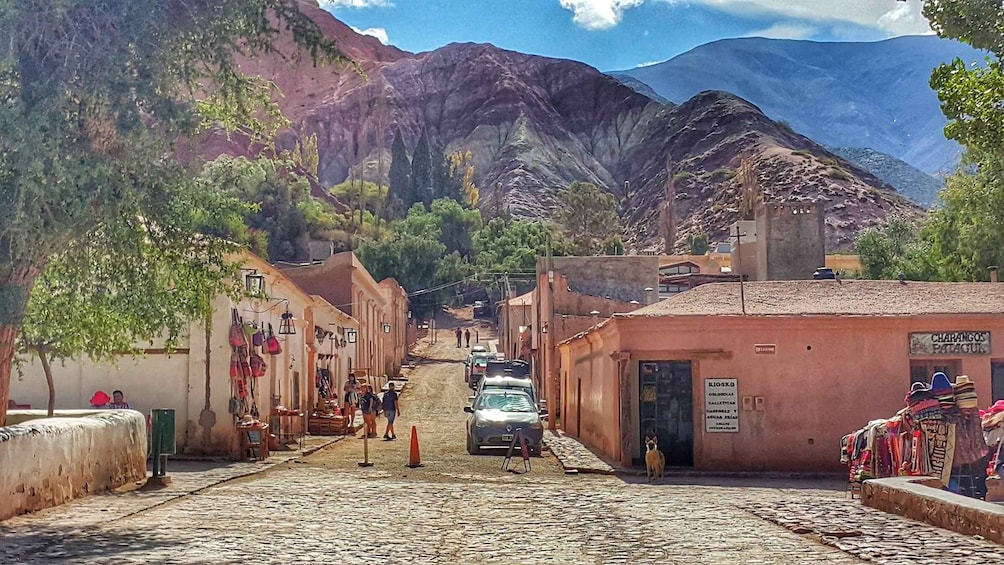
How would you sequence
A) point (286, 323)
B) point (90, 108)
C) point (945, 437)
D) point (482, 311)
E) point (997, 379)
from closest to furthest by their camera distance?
1. point (90, 108)
2. point (945, 437)
3. point (997, 379)
4. point (286, 323)
5. point (482, 311)

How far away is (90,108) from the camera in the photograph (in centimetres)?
1059

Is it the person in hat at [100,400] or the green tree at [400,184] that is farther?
the green tree at [400,184]

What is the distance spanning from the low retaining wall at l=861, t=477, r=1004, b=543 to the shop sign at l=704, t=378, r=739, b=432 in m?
6.60

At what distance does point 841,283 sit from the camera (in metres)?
24.6

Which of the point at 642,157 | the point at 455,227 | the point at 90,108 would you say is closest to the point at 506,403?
the point at 90,108

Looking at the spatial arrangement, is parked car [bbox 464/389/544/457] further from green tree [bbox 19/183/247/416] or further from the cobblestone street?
green tree [bbox 19/183/247/416]

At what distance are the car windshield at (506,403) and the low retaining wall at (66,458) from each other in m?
10.7

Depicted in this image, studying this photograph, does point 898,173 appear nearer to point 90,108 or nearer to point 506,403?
point 506,403

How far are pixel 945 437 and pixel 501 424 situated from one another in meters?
12.4

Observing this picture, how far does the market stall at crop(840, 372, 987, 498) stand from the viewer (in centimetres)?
1311

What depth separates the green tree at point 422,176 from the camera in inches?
4742

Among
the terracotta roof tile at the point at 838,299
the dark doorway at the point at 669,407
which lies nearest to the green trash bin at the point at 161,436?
the terracotta roof tile at the point at 838,299

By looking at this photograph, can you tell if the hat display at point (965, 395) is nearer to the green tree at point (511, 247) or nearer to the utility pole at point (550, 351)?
the utility pole at point (550, 351)

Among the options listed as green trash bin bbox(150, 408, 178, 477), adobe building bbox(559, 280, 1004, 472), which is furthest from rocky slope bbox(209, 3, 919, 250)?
green trash bin bbox(150, 408, 178, 477)
